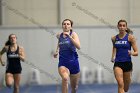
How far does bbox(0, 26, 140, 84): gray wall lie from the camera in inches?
782

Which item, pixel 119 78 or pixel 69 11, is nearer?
pixel 119 78

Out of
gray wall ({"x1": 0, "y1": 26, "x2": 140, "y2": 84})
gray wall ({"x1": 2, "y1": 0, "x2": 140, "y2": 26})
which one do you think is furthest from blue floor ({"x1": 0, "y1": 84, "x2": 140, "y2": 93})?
gray wall ({"x1": 2, "y1": 0, "x2": 140, "y2": 26})

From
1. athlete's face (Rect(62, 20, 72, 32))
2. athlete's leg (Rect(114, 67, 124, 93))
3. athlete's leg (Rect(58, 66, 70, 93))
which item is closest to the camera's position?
athlete's leg (Rect(58, 66, 70, 93))

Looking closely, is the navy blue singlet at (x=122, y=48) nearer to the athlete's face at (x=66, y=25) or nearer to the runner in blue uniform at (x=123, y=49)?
the runner in blue uniform at (x=123, y=49)

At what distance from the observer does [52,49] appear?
19.9m

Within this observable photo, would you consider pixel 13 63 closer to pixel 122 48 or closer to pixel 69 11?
pixel 122 48

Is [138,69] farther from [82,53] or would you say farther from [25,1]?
[25,1]

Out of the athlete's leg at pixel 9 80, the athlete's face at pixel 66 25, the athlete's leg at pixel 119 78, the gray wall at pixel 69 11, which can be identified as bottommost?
the athlete's leg at pixel 9 80

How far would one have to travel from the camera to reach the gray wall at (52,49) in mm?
19859

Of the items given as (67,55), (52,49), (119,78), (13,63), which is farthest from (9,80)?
(52,49)

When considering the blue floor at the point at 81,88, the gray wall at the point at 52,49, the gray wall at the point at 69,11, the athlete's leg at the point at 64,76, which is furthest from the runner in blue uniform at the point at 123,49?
the gray wall at the point at 69,11

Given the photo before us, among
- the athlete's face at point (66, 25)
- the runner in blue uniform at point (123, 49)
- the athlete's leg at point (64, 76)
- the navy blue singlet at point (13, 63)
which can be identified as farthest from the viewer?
the navy blue singlet at point (13, 63)

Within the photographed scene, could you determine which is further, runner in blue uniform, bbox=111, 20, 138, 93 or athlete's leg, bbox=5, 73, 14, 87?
athlete's leg, bbox=5, 73, 14, 87

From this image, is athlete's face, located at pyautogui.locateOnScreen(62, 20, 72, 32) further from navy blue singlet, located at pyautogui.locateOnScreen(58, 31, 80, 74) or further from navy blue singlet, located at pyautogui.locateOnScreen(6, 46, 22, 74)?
navy blue singlet, located at pyautogui.locateOnScreen(6, 46, 22, 74)
